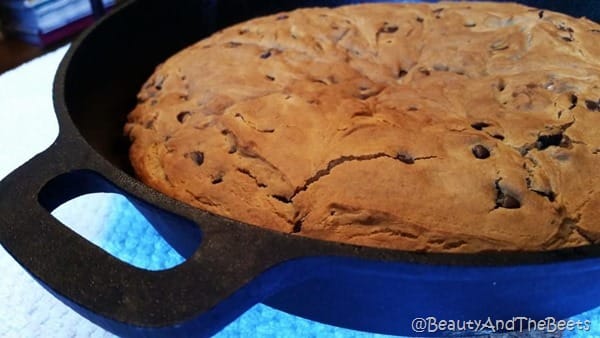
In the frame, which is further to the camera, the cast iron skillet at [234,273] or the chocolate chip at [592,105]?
the chocolate chip at [592,105]

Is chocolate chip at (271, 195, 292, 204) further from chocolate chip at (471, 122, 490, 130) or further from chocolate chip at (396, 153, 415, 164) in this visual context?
chocolate chip at (471, 122, 490, 130)

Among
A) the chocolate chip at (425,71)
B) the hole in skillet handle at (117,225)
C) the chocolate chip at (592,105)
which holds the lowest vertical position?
the hole in skillet handle at (117,225)

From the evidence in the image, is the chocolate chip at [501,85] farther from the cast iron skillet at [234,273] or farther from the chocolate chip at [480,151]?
the cast iron skillet at [234,273]

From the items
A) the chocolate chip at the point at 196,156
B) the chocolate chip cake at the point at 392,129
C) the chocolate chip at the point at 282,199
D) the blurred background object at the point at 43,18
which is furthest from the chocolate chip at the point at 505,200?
the blurred background object at the point at 43,18

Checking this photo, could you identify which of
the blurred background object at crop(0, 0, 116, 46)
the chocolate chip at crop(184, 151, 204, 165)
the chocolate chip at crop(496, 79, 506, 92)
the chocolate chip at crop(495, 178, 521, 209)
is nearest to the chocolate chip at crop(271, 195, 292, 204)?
the chocolate chip at crop(184, 151, 204, 165)

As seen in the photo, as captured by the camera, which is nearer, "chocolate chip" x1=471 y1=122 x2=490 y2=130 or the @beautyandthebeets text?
the @beautyandthebeets text

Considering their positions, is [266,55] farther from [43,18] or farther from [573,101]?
[43,18]
